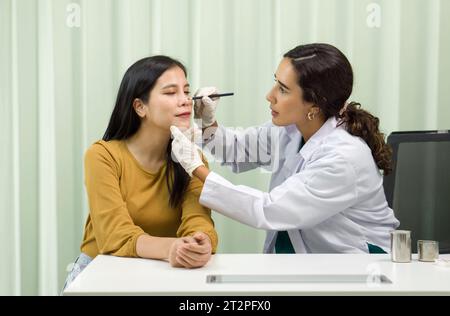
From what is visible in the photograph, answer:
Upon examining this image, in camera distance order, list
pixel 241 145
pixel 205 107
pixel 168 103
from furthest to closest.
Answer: pixel 241 145 < pixel 205 107 < pixel 168 103

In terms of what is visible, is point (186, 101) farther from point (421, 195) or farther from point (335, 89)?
point (421, 195)

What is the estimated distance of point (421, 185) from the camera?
1.94m

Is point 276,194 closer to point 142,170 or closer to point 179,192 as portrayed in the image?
point 179,192

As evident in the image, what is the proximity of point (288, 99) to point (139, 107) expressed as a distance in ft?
1.52

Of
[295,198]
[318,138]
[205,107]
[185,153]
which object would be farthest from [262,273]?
[205,107]

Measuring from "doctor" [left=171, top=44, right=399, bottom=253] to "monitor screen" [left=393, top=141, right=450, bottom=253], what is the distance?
0.81ft

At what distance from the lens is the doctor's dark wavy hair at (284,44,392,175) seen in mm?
1667

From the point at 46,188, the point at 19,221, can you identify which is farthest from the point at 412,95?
the point at 19,221

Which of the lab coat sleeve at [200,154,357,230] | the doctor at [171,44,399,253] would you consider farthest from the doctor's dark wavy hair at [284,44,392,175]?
the lab coat sleeve at [200,154,357,230]

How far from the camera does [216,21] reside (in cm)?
237

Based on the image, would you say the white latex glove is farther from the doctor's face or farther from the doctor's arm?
the doctor's arm

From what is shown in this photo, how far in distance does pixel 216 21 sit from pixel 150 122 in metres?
0.86

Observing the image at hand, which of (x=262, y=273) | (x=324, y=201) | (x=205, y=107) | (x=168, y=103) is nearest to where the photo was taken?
(x=262, y=273)

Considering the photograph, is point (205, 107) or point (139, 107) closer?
point (139, 107)
